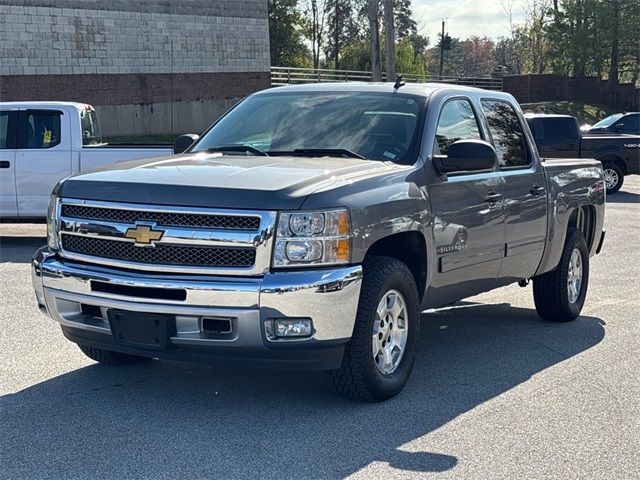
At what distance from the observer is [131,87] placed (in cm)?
3716

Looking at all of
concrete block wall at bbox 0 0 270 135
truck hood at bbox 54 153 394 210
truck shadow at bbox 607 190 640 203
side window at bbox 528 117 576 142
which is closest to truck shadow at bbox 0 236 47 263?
truck hood at bbox 54 153 394 210

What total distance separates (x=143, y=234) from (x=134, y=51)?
111 feet

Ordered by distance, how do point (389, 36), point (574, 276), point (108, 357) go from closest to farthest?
point (108, 357) → point (574, 276) → point (389, 36)

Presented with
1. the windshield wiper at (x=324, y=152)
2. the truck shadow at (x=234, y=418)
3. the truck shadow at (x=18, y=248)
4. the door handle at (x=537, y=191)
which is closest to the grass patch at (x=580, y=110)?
the truck shadow at (x=18, y=248)

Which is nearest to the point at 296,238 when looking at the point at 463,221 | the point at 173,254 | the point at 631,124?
the point at 173,254

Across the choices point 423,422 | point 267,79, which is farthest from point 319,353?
point 267,79

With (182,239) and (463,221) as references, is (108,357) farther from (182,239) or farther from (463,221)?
(463,221)

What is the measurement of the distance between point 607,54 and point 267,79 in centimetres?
2074

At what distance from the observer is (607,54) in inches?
2058

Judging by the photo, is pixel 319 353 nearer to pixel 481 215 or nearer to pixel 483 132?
pixel 481 215

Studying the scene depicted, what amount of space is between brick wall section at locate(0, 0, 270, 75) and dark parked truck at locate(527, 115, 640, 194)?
65.3 feet

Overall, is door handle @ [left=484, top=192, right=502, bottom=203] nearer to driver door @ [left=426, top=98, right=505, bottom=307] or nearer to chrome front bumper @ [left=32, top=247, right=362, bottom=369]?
driver door @ [left=426, top=98, right=505, bottom=307]

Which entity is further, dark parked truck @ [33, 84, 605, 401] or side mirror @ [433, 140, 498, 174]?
side mirror @ [433, 140, 498, 174]

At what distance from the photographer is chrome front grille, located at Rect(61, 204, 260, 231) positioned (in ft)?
16.2
